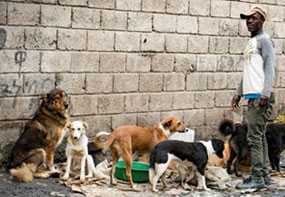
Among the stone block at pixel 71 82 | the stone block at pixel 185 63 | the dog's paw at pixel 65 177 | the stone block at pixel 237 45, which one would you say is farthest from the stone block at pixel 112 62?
the stone block at pixel 237 45

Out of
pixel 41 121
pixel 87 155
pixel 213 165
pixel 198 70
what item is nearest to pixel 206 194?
pixel 213 165

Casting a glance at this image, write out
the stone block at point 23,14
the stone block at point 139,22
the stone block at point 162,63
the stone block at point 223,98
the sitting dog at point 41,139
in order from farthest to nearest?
the stone block at point 223,98 → the stone block at point 162,63 → the stone block at point 139,22 → the stone block at point 23,14 → the sitting dog at point 41,139

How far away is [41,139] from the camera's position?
7.37 meters

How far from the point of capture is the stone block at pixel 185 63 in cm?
926

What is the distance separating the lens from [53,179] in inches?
289

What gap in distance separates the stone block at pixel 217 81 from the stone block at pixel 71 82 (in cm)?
265

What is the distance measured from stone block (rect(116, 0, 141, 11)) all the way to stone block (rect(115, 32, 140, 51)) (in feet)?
1.29

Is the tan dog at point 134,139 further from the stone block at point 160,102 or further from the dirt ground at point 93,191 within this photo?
the stone block at point 160,102

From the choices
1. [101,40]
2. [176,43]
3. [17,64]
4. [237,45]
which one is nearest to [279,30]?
[237,45]

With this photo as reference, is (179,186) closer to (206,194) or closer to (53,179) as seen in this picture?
(206,194)

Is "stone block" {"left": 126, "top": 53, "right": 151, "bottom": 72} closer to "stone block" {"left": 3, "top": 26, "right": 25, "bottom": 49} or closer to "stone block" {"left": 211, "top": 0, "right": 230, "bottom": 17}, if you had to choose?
"stone block" {"left": 211, "top": 0, "right": 230, "bottom": 17}

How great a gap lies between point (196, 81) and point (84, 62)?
2.33 m

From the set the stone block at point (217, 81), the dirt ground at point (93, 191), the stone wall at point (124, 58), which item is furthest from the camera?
the stone block at point (217, 81)

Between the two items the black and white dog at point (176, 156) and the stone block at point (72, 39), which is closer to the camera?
the black and white dog at point (176, 156)
